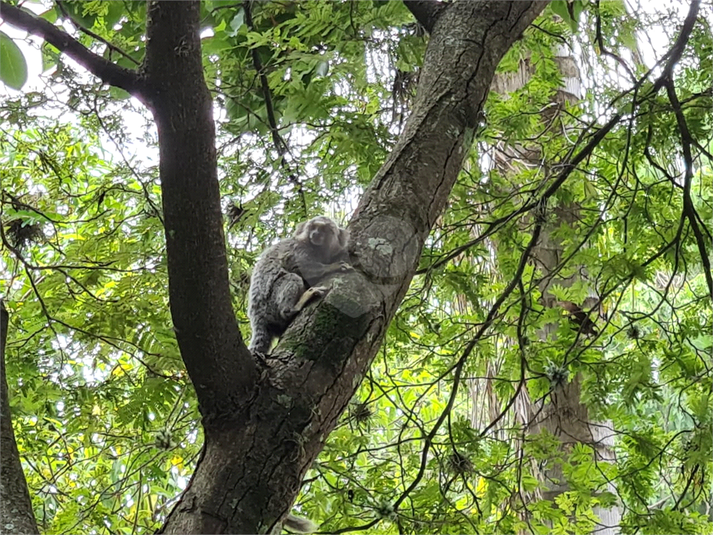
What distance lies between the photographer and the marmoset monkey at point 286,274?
10.5 feet

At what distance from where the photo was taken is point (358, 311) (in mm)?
2150

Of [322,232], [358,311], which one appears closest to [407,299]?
[322,232]

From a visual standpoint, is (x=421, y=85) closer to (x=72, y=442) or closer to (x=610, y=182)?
(x=610, y=182)

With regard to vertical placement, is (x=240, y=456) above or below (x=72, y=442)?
below

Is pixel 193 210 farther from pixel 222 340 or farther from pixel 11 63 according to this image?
pixel 11 63

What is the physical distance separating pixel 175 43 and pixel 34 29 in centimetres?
39

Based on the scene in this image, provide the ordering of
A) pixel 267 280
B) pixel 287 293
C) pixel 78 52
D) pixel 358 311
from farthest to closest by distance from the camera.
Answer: pixel 267 280 → pixel 287 293 → pixel 358 311 → pixel 78 52

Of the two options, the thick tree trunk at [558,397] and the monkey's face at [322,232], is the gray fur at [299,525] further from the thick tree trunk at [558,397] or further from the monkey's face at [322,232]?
the thick tree trunk at [558,397]

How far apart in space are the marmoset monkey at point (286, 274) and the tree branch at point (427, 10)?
36.8 inches

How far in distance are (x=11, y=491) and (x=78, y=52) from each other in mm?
1206

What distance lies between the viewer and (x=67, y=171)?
4.06 metres

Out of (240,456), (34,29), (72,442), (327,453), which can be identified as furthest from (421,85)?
(72,442)

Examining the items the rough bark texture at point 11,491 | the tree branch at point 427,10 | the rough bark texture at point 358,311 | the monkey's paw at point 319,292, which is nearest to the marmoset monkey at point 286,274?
the monkey's paw at point 319,292

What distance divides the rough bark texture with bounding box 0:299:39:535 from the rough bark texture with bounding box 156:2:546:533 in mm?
476
